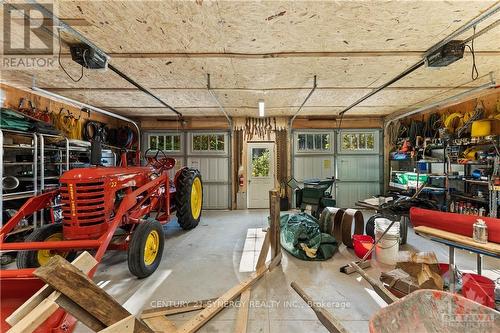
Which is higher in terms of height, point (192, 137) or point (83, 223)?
point (192, 137)

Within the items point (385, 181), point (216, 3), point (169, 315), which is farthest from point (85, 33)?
point (385, 181)

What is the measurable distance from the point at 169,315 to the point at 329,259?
216 cm

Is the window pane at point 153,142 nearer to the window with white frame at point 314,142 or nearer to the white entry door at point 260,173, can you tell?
the white entry door at point 260,173

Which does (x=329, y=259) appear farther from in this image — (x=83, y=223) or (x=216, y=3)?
(x=216, y=3)

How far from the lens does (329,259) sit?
3.11m

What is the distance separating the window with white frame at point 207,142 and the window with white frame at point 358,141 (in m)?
3.60

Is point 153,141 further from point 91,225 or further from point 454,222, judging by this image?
point 454,222

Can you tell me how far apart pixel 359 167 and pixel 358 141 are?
0.77m

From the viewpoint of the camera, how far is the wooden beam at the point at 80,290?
0.85 m

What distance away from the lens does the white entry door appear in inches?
257

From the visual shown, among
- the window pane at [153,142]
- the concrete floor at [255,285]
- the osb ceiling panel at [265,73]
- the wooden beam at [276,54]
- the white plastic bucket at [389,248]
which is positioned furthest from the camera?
the window pane at [153,142]

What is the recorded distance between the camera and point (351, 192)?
6.49 m

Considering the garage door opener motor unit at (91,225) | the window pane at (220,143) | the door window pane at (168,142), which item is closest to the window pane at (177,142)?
the door window pane at (168,142)

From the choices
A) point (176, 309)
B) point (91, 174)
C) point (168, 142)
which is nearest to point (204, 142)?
point (168, 142)
